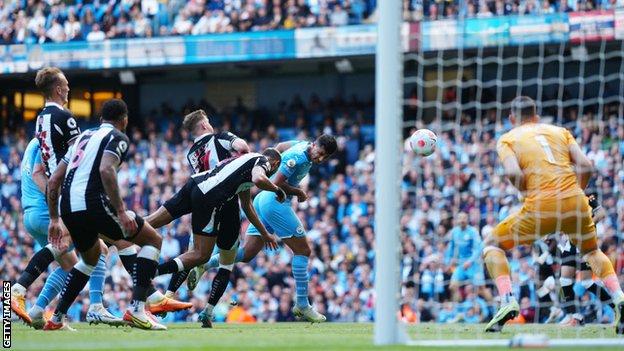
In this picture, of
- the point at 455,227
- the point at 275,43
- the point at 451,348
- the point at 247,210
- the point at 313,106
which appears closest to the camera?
the point at 451,348

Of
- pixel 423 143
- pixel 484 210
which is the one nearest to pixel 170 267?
pixel 423 143

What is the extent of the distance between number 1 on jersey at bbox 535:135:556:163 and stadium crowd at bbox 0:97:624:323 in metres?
4.30

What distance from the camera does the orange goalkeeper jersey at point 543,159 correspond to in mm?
9758

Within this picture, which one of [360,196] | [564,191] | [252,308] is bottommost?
[252,308]

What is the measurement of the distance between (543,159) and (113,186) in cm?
349

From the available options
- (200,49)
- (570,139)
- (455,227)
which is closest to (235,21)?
(200,49)

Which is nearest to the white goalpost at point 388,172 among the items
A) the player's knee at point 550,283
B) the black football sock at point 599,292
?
the black football sock at point 599,292

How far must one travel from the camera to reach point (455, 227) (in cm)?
1641

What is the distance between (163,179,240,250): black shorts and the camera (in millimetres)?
11445

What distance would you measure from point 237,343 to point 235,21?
57.4 ft

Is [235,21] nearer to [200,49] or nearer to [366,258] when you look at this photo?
[200,49]

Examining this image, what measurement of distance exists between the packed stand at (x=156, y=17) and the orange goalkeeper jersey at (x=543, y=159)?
14.8 metres

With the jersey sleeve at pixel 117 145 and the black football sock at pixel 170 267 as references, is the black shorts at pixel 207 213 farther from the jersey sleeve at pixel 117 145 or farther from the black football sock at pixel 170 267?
the jersey sleeve at pixel 117 145

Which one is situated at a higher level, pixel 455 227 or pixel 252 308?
pixel 455 227
